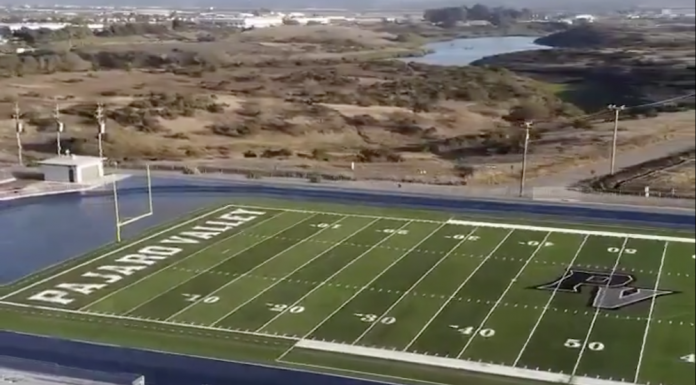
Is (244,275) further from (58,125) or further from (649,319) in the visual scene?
(58,125)

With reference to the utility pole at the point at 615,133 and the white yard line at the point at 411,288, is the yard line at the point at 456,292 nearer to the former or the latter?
the white yard line at the point at 411,288

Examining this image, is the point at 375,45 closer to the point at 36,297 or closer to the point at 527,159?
the point at 527,159

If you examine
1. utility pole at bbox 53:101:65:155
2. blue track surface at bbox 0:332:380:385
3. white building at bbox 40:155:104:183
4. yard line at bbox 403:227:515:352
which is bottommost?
blue track surface at bbox 0:332:380:385

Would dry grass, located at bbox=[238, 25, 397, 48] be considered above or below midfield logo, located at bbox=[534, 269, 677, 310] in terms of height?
above

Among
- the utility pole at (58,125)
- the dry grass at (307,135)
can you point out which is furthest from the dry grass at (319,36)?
the utility pole at (58,125)

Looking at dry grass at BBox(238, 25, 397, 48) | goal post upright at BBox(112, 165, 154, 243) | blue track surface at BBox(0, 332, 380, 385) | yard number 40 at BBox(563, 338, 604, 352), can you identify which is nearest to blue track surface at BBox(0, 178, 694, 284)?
goal post upright at BBox(112, 165, 154, 243)

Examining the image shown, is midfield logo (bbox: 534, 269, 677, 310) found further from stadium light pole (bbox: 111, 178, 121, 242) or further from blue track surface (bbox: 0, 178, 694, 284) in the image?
stadium light pole (bbox: 111, 178, 121, 242)
